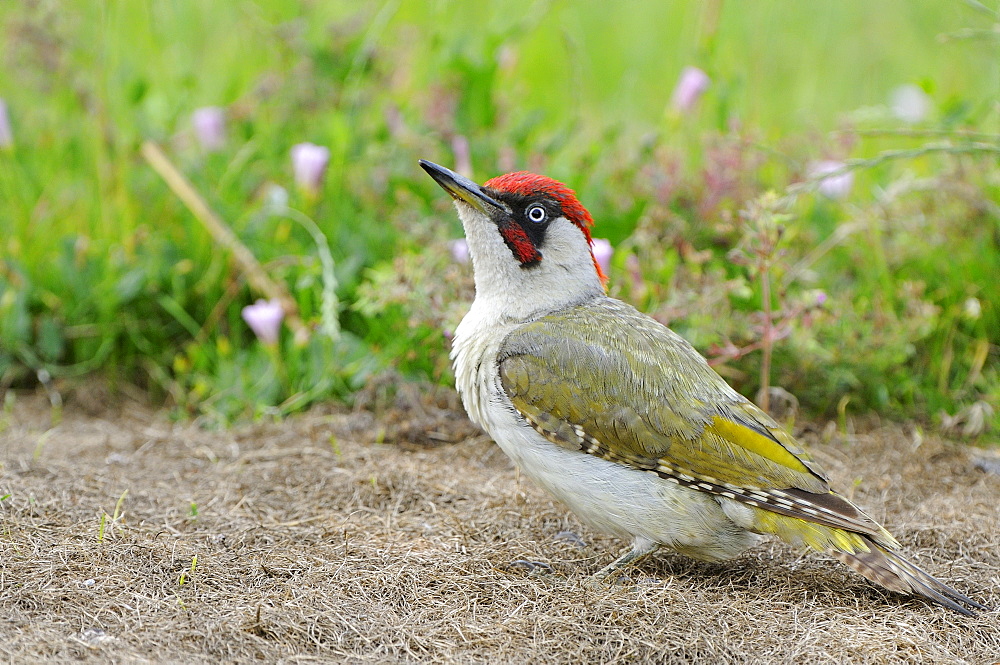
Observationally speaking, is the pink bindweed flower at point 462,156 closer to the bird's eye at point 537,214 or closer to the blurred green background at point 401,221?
the blurred green background at point 401,221

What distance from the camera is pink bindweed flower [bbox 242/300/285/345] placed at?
443 centimetres

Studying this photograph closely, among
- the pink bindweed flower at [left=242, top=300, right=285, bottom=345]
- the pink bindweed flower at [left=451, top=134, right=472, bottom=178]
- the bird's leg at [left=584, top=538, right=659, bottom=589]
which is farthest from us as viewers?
→ the pink bindweed flower at [left=451, top=134, right=472, bottom=178]

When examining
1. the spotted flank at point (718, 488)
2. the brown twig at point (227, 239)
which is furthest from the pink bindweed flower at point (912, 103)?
the spotted flank at point (718, 488)

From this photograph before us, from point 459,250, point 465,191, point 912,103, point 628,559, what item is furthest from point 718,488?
point 912,103

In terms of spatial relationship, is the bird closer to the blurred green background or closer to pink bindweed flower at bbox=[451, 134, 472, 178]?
the blurred green background

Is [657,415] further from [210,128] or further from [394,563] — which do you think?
[210,128]

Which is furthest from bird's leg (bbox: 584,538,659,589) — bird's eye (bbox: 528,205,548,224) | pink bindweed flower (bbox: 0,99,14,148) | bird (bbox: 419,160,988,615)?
pink bindweed flower (bbox: 0,99,14,148)

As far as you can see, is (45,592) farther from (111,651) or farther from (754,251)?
(754,251)

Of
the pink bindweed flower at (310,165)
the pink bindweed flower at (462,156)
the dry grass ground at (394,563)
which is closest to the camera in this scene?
the dry grass ground at (394,563)

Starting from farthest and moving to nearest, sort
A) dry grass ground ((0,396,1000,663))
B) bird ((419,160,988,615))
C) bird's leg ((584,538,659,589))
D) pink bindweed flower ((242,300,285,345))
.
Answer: pink bindweed flower ((242,300,285,345)), bird's leg ((584,538,659,589)), bird ((419,160,988,615)), dry grass ground ((0,396,1000,663))

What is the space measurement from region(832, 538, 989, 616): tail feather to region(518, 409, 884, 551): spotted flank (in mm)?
49

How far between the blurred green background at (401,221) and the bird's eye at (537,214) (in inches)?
28.0

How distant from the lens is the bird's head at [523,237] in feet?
11.9

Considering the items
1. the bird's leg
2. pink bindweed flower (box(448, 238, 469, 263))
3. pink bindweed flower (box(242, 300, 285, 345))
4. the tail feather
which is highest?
pink bindweed flower (box(448, 238, 469, 263))
